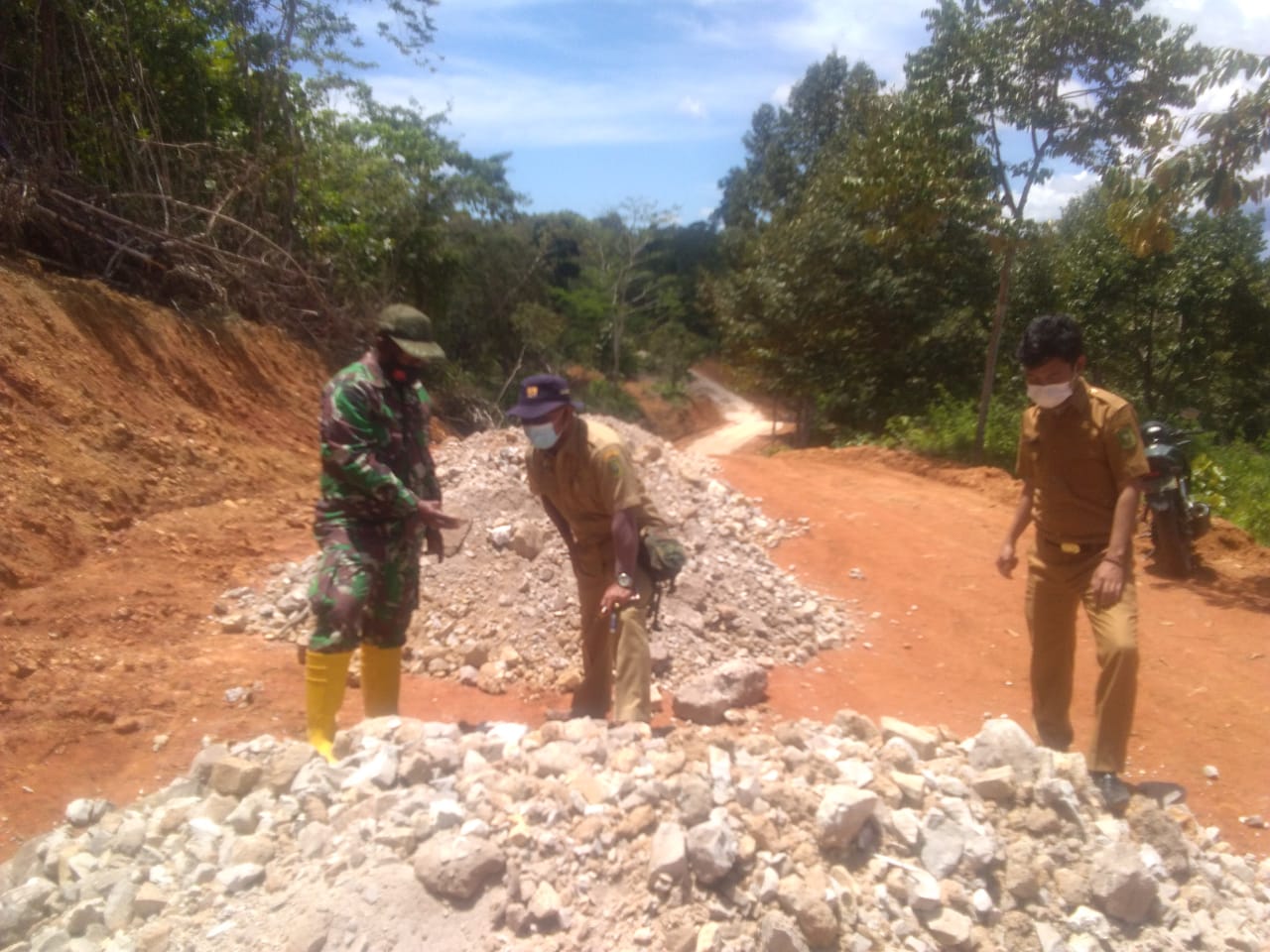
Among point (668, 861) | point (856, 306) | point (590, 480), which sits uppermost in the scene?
point (856, 306)

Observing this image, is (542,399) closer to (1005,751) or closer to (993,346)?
(1005,751)

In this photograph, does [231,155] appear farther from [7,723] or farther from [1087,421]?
[1087,421]

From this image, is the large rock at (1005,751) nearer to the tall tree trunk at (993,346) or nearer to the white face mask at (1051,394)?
the white face mask at (1051,394)

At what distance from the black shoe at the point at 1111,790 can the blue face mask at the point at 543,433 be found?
2133 mm

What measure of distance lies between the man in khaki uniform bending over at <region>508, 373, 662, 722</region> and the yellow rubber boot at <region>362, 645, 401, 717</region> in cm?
76

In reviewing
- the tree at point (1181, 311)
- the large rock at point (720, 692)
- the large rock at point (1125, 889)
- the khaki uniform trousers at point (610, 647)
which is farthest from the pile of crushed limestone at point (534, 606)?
the tree at point (1181, 311)

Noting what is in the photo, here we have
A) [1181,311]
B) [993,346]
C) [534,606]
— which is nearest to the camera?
[534,606]

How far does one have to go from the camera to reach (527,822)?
2.79m

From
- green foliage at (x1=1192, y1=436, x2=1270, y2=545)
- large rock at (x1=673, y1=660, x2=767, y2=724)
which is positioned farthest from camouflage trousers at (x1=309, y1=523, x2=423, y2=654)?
green foliage at (x1=1192, y1=436, x2=1270, y2=545)

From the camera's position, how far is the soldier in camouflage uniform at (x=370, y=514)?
3430mm

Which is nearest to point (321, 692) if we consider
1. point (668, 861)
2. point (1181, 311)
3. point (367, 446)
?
point (367, 446)

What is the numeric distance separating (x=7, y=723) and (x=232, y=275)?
6.24m

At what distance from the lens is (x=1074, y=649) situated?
3.72 metres

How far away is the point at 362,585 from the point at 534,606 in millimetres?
2225
